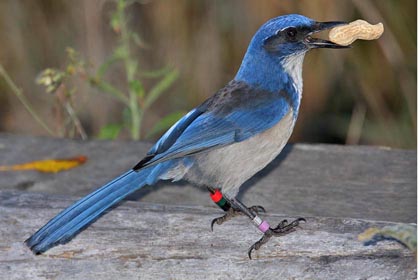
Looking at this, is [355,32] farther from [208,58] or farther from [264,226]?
[208,58]

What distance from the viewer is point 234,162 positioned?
3.44m

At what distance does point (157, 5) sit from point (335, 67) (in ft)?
3.91

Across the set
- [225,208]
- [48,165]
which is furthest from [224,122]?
[48,165]

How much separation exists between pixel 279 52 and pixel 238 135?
42 cm

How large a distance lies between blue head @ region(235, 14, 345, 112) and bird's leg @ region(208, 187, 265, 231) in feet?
1.50

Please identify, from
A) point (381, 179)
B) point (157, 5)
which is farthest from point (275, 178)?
point (157, 5)

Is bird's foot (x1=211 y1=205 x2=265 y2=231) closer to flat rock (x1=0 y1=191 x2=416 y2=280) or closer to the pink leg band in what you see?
flat rock (x1=0 y1=191 x2=416 y2=280)

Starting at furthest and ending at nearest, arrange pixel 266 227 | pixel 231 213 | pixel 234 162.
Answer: pixel 234 162 → pixel 231 213 → pixel 266 227

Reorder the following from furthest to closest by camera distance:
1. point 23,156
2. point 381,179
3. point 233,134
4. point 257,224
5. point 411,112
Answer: point 411,112, point 23,156, point 381,179, point 233,134, point 257,224

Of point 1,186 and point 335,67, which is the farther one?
point 335,67

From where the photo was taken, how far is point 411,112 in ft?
18.2

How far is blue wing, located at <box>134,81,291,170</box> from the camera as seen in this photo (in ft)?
11.2

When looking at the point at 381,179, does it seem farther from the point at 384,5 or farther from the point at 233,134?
the point at 384,5

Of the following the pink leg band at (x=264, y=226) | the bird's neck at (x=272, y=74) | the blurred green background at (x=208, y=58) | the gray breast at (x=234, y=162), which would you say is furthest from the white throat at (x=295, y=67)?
the blurred green background at (x=208, y=58)
